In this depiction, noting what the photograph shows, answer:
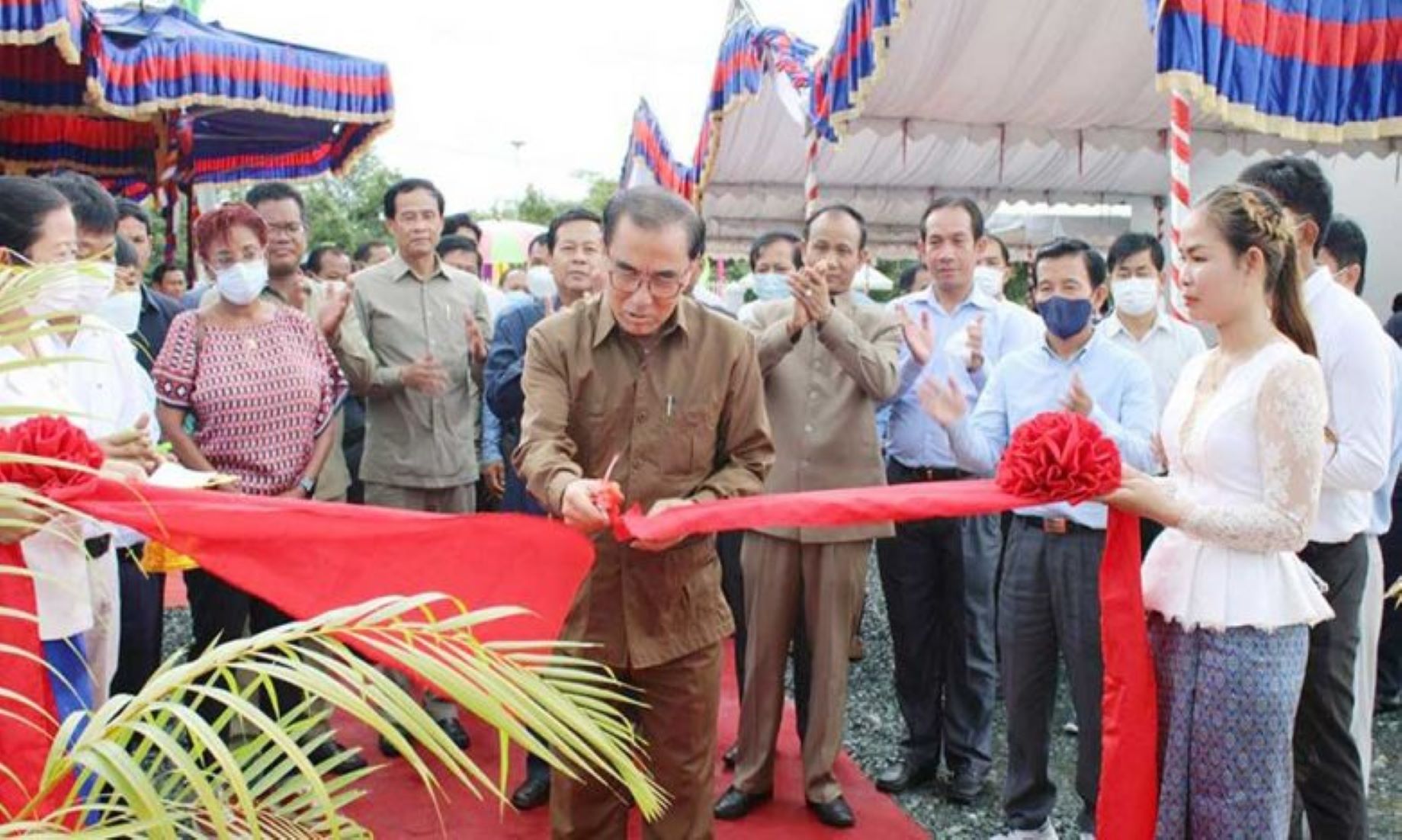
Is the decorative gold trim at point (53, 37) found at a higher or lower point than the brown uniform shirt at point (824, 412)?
higher

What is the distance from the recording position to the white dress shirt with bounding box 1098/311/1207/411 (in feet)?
14.1

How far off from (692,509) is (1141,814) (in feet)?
3.72

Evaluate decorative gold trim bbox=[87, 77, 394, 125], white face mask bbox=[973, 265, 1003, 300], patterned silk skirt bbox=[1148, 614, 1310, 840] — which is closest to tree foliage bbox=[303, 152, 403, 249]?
decorative gold trim bbox=[87, 77, 394, 125]

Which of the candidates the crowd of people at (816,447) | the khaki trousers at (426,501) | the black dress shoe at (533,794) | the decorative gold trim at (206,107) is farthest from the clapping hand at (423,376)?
the decorative gold trim at (206,107)

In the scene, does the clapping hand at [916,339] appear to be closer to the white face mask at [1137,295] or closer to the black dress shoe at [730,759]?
the white face mask at [1137,295]

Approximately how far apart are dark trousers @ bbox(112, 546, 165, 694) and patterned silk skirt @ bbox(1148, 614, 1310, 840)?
274 centimetres

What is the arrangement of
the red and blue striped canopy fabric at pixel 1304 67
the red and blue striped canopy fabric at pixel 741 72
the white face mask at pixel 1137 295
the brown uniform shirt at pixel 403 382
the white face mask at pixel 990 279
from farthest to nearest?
1. the red and blue striped canopy fabric at pixel 741 72
2. the white face mask at pixel 990 279
3. the red and blue striped canopy fabric at pixel 1304 67
4. the white face mask at pixel 1137 295
5. the brown uniform shirt at pixel 403 382

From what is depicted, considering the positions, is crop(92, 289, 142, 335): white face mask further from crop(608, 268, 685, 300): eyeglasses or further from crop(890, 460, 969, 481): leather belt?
crop(890, 460, 969, 481): leather belt

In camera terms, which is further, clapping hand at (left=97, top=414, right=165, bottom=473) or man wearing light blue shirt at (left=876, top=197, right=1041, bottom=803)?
man wearing light blue shirt at (left=876, top=197, right=1041, bottom=803)

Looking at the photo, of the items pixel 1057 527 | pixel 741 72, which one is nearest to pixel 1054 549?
pixel 1057 527

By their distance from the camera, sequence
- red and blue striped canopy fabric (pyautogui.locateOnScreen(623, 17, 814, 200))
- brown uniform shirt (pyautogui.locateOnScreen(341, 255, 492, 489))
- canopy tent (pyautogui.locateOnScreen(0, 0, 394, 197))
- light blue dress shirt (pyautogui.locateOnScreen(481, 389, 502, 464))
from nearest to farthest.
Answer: brown uniform shirt (pyautogui.locateOnScreen(341, 255, 492, 489)), light blue dress shirt (pyautogui.locateOnScreen(481, 389, 502, 464)), canopy tent (pyautogui.locateOnScreen(0, 0, 394, 197)), red and blue striped canopy fabric (pyautogui.locateOnScreen(623, 17, 814, 200))

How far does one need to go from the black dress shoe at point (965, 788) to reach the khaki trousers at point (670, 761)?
4.65 feet

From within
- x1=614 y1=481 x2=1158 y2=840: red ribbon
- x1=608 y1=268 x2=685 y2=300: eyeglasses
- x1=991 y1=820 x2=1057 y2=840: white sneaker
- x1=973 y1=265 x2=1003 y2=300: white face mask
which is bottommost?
x1=991 y1=820 x2=1057 y2=840: white sneaker

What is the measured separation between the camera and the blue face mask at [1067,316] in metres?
3.29
